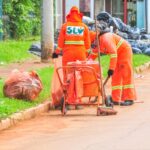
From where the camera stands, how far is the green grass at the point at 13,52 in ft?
76.1

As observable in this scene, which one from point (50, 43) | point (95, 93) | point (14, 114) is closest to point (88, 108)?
point (95, 93)

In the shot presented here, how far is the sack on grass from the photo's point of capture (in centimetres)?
1409

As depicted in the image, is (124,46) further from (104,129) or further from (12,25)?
(12,25)

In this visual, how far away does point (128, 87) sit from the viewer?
14969 millimetres

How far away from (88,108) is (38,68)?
678 cm

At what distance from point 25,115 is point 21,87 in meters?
1.39

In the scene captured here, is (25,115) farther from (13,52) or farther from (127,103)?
(13,52)

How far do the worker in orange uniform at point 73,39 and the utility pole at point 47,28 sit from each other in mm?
8051

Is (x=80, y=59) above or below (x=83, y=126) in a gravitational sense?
above

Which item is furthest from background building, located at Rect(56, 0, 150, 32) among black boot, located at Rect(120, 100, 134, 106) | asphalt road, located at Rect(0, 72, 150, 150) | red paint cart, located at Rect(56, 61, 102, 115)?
asphalt road, located at Rect(0, 72, 150, 150)

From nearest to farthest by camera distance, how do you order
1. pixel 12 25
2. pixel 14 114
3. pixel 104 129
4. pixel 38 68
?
1. pixel 104 129
2. pixel 14 114
3. pixel 38 68
4. pixel 12 25

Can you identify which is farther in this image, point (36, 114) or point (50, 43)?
point (50, 43)

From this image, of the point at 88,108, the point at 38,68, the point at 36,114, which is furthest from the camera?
the point at 38,68

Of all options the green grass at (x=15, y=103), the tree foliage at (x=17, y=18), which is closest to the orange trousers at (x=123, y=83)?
the green grass at (x=15, y=103)
